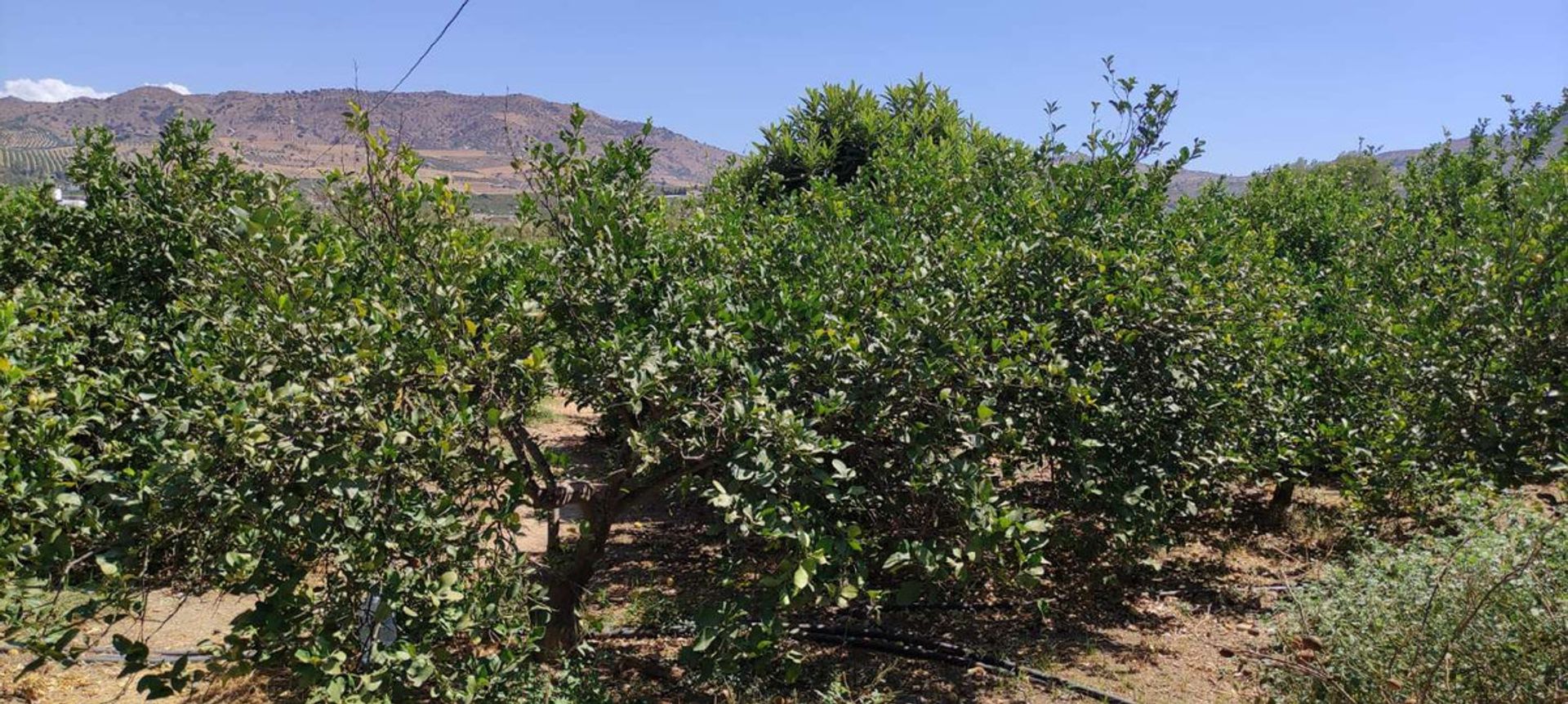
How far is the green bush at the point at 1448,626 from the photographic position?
3.24m

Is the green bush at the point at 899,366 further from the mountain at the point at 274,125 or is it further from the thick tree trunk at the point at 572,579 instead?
the mountain at the point at 274,125

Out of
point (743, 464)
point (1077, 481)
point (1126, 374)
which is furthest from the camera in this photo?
point (1126, 374)

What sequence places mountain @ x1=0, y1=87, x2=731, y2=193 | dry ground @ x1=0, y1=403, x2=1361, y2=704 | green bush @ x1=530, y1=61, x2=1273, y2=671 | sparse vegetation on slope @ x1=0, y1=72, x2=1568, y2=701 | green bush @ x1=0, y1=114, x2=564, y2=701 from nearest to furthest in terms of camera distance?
green bush @ x1=0, y1=114, x2=564, y2=701, sparse vegetation on slope @ x1=0, y1=72, x2=1568, y2=701, green bush @ x1=530, y1=61, x2=1273, y2=671, dry ground @ x1=0, y1=403, x2=1361, y2=704, mountain @ x1=0, y1=87, x2=731, y2=193

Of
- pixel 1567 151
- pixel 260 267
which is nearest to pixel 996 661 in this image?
pixel 260 267

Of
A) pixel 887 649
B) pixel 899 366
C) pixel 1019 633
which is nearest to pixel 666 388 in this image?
pixel 899 366

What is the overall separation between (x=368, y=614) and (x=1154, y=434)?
3.88m

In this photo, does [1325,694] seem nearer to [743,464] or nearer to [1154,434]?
[1154,434]

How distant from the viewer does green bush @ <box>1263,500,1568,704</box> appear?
324 centimetres

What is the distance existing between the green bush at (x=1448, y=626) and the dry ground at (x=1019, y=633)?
0.57 meters

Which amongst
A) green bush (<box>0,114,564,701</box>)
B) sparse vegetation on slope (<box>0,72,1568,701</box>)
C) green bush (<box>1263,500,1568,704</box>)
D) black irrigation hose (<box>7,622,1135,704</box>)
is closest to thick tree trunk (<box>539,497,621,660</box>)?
sparse vegetation on slope (<box>0,72,1568,701</box>)

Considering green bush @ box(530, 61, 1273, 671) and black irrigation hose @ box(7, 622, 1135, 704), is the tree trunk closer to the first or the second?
green bush @ box(530, 61, 1273, 671)

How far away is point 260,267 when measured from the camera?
128 inches

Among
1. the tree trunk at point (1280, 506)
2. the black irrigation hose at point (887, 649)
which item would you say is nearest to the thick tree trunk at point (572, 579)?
the black irrigation hose at point (887, 649)

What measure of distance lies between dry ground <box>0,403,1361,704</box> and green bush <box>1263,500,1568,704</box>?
1.88 ft
